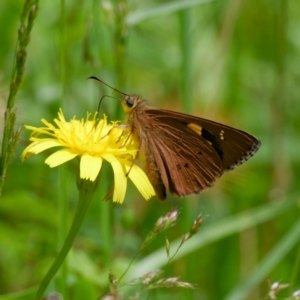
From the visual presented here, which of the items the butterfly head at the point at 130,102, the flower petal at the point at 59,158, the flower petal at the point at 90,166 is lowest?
the flower petal at the point at 90,166

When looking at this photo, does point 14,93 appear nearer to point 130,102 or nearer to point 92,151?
point 92,151

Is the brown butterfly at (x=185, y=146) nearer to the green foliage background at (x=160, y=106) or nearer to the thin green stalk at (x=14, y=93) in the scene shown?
the green foliage background at (x=160, y=106)

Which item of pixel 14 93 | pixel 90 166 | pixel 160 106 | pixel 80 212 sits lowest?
pixel 80 212

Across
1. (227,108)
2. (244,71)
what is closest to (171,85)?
(227,108)

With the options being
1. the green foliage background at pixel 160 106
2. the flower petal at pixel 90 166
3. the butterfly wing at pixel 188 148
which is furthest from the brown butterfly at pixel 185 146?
the flower petal at pixel 90 166

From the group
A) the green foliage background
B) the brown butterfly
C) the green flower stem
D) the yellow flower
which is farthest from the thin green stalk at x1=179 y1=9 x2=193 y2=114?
the green flower stem

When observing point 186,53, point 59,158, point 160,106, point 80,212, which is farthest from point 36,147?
point 160,106
